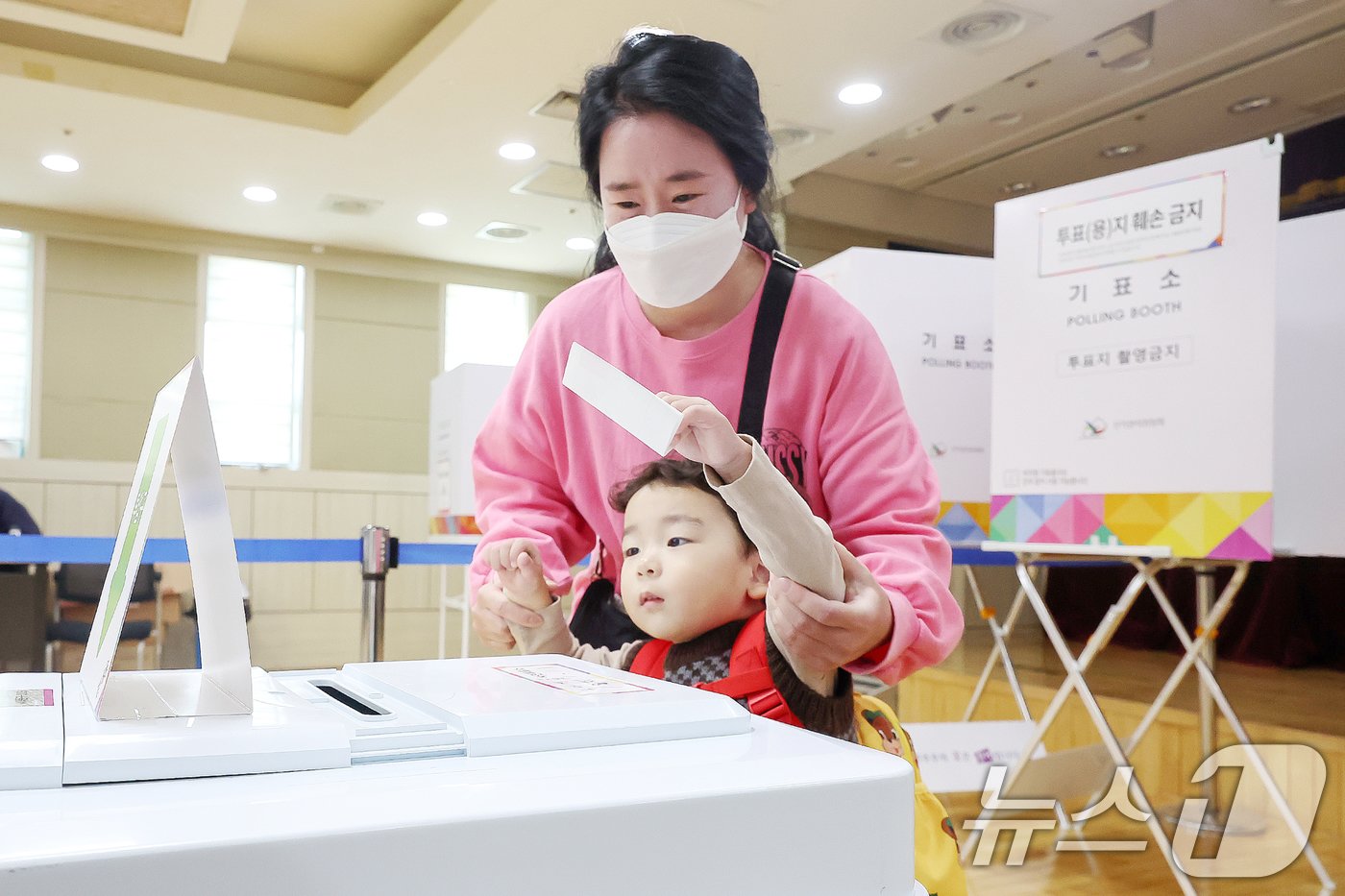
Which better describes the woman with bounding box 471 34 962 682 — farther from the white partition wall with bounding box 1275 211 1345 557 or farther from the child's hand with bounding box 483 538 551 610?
the white partition wall with bounding box 1275 211 1345 557

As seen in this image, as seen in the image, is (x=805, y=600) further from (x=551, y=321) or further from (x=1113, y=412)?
(x=1113, y=412)

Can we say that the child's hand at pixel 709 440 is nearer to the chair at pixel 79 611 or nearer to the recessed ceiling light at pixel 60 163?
the chair at pixel 79 611

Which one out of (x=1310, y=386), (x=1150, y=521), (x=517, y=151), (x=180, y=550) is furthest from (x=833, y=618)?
(x=517, y=151)

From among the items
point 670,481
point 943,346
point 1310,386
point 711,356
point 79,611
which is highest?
point 943,346

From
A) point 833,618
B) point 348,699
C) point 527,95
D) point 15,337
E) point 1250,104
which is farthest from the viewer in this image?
point 15,337

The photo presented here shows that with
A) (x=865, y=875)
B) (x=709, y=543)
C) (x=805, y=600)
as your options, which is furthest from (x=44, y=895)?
(x=709, y=543)

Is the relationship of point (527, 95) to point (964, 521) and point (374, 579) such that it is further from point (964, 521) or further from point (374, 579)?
point (374, 579)

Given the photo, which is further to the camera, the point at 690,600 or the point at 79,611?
the point at 79,611

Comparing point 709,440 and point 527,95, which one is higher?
point 527,95

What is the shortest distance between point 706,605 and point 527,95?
182 inches

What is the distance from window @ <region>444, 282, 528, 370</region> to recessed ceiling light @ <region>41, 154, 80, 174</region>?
2.87 metres

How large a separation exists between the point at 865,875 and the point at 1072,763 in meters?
3.10

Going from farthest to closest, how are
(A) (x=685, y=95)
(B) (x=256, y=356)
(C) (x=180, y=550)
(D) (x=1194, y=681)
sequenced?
(B) (x=256, y=356), (D) (x=1194, y=681), (C) (x=180, y=550), (A) (x=685, y=95)

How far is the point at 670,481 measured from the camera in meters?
1.05
